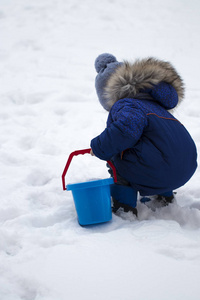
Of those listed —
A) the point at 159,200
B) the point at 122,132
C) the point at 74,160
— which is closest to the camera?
the point at 122,132

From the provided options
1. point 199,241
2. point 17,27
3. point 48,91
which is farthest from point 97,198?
point 17,27

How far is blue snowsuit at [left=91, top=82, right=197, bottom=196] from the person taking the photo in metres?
1.36

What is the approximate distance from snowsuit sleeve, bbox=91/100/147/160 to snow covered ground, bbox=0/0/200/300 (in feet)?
1.22

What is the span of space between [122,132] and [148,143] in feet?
0.51

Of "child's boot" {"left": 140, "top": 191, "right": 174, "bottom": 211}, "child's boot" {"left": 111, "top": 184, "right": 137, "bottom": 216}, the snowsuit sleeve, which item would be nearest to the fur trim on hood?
the snowsuit sleeve

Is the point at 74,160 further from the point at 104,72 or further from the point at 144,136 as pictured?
the point at 144,136

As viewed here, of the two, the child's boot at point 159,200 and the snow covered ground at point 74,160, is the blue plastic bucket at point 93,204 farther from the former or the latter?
the child's boot at point 159,200

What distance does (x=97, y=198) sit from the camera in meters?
1.42

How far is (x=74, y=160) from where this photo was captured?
2250 mm

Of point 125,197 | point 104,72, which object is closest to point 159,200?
point 125,197

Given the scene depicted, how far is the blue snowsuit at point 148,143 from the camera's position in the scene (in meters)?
1.36

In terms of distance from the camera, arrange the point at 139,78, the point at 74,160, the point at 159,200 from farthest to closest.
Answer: the point at 74,160, the point at 159,200, the point at 139,78

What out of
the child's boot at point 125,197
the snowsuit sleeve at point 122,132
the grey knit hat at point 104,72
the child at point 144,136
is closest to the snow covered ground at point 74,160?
the child's boot at point 125,197

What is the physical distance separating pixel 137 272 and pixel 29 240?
0.48 metres
